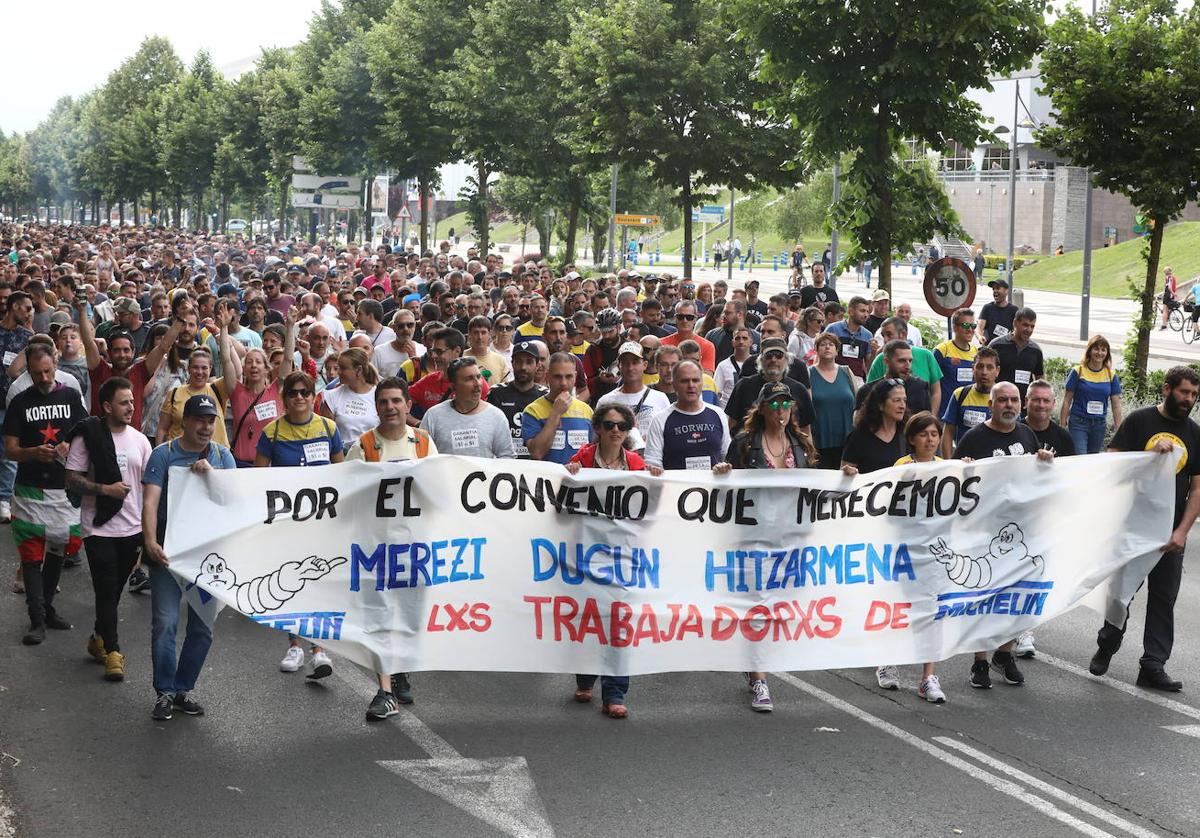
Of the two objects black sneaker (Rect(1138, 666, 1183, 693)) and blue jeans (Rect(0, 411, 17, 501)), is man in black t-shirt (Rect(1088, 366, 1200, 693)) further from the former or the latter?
blue jeans (Rect(0, 411, 17, 501))

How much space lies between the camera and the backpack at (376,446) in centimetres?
830

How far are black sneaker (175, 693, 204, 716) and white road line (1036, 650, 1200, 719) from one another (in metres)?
4.95

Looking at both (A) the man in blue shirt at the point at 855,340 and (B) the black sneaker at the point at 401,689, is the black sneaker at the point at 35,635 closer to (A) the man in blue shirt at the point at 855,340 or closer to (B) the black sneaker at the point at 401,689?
(B) the black sneaker at the point at 401,689

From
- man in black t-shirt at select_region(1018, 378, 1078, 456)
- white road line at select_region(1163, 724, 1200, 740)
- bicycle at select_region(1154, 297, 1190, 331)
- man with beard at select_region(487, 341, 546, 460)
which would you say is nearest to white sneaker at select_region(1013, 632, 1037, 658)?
man in black t-shirt at select_region(1018, 378, 1078, 456)

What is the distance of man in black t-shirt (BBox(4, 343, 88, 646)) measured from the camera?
939 centimetres

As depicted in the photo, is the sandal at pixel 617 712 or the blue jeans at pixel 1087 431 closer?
the sandal at pixel 617 712

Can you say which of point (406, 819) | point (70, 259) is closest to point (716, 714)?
point (406, 819)

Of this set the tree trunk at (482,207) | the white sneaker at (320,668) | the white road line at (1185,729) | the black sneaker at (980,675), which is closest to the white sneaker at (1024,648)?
the black sneaker at (980,675)

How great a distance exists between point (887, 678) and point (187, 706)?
3826 mm

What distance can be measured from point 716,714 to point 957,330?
6025 mm

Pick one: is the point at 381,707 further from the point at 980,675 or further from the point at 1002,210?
the point at 1002,210

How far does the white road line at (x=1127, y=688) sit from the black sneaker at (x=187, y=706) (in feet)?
16.2

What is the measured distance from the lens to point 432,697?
834cm

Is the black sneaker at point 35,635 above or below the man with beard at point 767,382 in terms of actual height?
below
